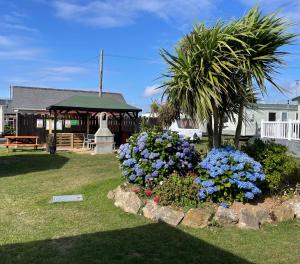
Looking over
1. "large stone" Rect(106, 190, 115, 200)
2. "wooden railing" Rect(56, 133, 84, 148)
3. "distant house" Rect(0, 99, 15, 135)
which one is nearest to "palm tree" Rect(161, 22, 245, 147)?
"large stone" Rect(106, 190, 115, 200)

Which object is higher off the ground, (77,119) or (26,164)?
(77,119)

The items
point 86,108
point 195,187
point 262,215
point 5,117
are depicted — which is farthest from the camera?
point 5,117

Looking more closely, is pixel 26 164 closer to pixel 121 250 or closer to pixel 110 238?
pixel 110 238

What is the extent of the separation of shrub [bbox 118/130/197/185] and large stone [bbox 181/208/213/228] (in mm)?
1198

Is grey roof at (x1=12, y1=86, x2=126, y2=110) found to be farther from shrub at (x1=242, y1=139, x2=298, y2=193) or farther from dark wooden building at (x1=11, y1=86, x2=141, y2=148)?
shrub at (x1=242, y1=139, x2=298, y2=193)

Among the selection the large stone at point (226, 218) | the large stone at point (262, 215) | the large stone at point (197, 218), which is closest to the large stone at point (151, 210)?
the large stone at point (197, 218)

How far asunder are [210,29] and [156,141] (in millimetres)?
2234

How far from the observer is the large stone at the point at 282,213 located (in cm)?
584

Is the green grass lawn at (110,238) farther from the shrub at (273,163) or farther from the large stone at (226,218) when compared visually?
the shrub at (273,163)

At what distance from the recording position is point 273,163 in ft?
21.8

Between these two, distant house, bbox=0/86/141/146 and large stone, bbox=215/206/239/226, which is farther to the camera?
distant house, bbox=0/86/141/146

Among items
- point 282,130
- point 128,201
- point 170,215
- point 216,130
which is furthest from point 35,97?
point 170,215

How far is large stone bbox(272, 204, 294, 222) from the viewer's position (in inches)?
230

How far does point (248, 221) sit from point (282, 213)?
0.72m
